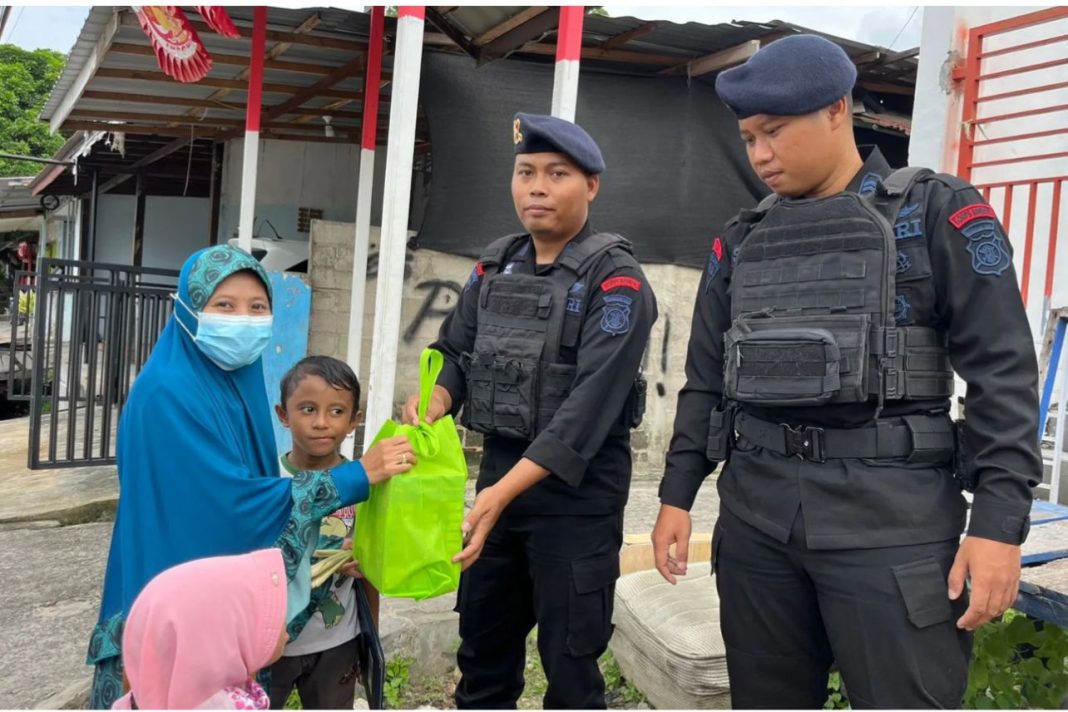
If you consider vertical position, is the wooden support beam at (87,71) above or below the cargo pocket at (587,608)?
above

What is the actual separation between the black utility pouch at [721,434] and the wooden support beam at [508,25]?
360 cm

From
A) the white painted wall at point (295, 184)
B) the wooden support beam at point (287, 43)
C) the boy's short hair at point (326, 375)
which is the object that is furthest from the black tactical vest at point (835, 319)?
the white painted wall at point (295, 184)

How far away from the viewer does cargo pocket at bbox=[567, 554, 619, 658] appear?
6.80 ft

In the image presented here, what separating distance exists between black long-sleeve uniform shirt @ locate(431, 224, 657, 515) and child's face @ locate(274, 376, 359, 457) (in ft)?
1.09

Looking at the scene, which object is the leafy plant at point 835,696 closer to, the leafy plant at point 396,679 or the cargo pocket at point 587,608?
the cargo pocket at point 587,608

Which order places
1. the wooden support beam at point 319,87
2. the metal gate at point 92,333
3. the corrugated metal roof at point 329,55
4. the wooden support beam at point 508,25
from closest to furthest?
the wooden support beam at point 508,25 → the corrugated metal roof at point 329,55 → the metal gate at point 92,333 → the wooden support beam at point 319,87

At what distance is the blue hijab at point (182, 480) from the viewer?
1702mm

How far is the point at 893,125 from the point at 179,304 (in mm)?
6287

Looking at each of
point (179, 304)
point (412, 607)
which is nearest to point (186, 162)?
point (412, 607)

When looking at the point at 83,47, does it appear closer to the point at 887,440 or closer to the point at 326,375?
the point at 326,375

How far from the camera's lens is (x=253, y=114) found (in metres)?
5.52

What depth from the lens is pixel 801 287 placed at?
172 centimetres

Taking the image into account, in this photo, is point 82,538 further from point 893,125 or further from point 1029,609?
point 893,125

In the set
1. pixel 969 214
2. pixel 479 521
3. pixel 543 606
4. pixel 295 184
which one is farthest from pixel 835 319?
pixel 295 184
